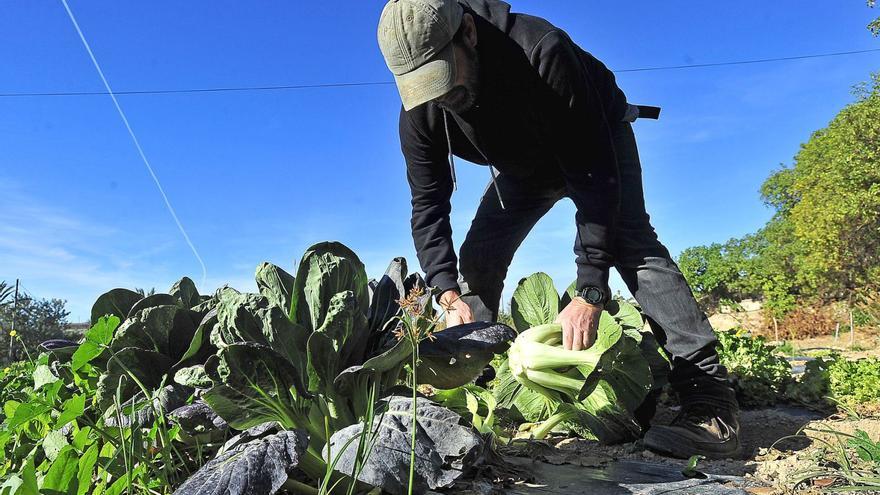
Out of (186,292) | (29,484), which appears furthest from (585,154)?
(29,484)

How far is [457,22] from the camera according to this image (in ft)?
8.21

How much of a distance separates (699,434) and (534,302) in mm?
904

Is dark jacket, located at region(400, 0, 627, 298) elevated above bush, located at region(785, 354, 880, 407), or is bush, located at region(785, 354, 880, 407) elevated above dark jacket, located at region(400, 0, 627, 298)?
dark jacket, located at region(400, 0, 627, 298)

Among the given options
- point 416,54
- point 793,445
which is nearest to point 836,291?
point 793,445

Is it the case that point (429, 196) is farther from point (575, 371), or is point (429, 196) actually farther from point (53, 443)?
point (53, 443)

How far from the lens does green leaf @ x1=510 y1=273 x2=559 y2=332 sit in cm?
300

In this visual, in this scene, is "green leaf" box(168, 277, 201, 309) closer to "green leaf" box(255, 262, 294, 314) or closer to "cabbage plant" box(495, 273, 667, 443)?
"green leaf" box(255, 262, 294, 314)

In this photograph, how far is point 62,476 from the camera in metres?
1.37

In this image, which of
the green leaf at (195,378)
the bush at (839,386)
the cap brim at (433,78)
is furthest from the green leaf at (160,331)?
the bush at (839,386)

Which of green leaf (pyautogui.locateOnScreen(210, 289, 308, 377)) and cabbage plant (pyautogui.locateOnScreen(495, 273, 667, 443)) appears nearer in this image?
green leaf (pyautogui.locateOnScreen(210, 289, 308, 377))

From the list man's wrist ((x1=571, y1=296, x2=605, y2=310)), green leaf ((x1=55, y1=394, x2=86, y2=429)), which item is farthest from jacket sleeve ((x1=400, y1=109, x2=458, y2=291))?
green leaf ((x1=55, y1=394, x2=86, y2=429))

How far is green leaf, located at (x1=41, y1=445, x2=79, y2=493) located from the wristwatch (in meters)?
1.84

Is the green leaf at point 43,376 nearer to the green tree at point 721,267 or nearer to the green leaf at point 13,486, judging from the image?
the green leaf at point 13,486

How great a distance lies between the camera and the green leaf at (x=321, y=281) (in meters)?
1.81
